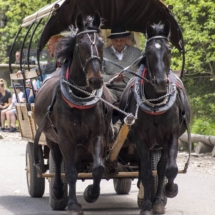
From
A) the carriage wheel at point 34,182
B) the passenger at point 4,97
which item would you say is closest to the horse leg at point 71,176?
the carriage wheel at point 34,182

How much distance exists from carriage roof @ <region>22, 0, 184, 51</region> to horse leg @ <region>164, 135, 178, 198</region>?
5.84 ft

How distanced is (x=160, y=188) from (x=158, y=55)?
5.35 feet

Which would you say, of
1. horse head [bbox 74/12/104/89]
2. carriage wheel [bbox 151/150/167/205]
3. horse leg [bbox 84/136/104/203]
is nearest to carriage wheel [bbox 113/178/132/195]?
carriage wheel [bbox 151/150/167/205]

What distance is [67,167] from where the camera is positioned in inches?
305

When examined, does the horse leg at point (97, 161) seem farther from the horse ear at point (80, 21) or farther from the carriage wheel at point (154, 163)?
the horse ear at point (80, 21)

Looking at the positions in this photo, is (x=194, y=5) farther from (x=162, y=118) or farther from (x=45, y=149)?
(x=162, y=118)

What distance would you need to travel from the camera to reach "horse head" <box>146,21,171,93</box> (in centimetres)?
736

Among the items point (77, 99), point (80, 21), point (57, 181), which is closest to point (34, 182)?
point (57, 181)

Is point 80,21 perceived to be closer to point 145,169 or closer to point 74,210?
point 145,169

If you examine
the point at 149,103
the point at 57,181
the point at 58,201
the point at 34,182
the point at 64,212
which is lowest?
the point at 34,182

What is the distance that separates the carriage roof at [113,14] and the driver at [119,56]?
320 mm

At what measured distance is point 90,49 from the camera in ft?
24.1

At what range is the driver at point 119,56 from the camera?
9148mm

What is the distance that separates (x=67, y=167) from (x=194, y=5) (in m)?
9.56
